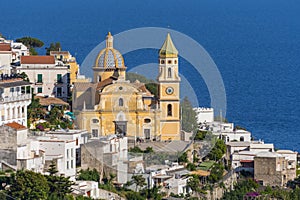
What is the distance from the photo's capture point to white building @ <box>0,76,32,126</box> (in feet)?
117

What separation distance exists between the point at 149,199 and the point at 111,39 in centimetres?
882

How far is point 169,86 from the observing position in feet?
137

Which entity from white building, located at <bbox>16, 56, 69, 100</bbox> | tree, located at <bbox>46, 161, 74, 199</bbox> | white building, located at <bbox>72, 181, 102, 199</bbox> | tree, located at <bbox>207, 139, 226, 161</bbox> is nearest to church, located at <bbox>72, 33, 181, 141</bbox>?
tree, located at <bbox>207, 139, 226, 161</bbox>

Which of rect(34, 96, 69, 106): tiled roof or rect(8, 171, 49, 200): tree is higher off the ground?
rect(34, 96, 69, 106): tiled roof

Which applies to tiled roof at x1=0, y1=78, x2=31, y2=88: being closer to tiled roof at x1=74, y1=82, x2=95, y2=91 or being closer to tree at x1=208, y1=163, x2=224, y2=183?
tiled roof at x1=74, y1=82, x2=95, y2=91

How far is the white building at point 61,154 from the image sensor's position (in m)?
34.3

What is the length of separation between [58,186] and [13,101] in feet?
13.8

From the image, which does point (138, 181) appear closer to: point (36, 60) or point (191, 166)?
point (191, 166)

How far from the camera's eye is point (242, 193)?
36781 mm

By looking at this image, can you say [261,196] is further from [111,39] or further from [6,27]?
[6,27]

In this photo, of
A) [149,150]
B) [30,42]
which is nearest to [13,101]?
[149,150]

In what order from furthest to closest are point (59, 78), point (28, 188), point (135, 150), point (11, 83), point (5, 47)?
1. point (5, 47)
2. point (59, 78)
3. point (135, 150)
4. point (11, 83)
5. point (28, 188)

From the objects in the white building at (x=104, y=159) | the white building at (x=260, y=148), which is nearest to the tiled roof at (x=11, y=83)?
the white building at (x=104, y=159)

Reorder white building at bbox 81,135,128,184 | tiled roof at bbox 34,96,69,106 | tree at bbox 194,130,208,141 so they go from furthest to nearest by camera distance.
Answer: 1. tiled roof at bbox 34,96,69,106
2. tree at bbox 194,130,208,141
3. white building at bbox 81,135,128,184
